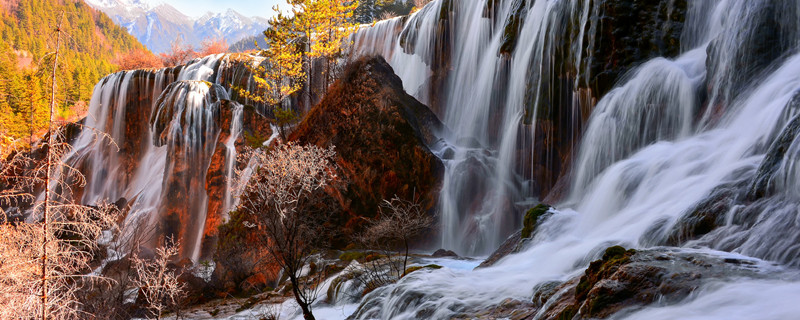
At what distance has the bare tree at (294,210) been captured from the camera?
1089 cm

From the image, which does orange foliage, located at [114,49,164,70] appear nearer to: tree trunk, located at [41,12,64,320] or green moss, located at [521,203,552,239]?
green moss, located at [521,203,552,239]

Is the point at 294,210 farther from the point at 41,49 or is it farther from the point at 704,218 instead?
the point at 41,49

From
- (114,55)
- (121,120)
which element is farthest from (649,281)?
(114,55)

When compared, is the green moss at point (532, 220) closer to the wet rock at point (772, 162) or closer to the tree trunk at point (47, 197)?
the wet rock at point (772, 162)

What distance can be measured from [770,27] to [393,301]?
30.3ft

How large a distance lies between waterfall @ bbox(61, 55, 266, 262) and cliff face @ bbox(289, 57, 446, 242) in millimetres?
7888

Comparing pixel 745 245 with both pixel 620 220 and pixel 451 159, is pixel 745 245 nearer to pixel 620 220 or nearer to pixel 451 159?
pixel 620 220

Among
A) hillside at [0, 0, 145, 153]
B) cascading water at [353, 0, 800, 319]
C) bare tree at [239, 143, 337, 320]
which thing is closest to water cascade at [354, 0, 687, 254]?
cascading water at [353, 0, 800, 319]

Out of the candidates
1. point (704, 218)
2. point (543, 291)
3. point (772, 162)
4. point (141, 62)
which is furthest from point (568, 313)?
point (141, 62)

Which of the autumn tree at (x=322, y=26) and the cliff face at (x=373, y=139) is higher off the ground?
the autumn tree at (x=322, y=26)

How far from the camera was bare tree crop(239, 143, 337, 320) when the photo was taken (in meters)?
10.9

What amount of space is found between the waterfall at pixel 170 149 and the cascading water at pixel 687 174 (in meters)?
15.6

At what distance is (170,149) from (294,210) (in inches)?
837

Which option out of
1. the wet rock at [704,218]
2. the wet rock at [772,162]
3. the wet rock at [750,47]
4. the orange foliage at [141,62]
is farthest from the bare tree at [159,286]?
the orange foliage at [141,62]
